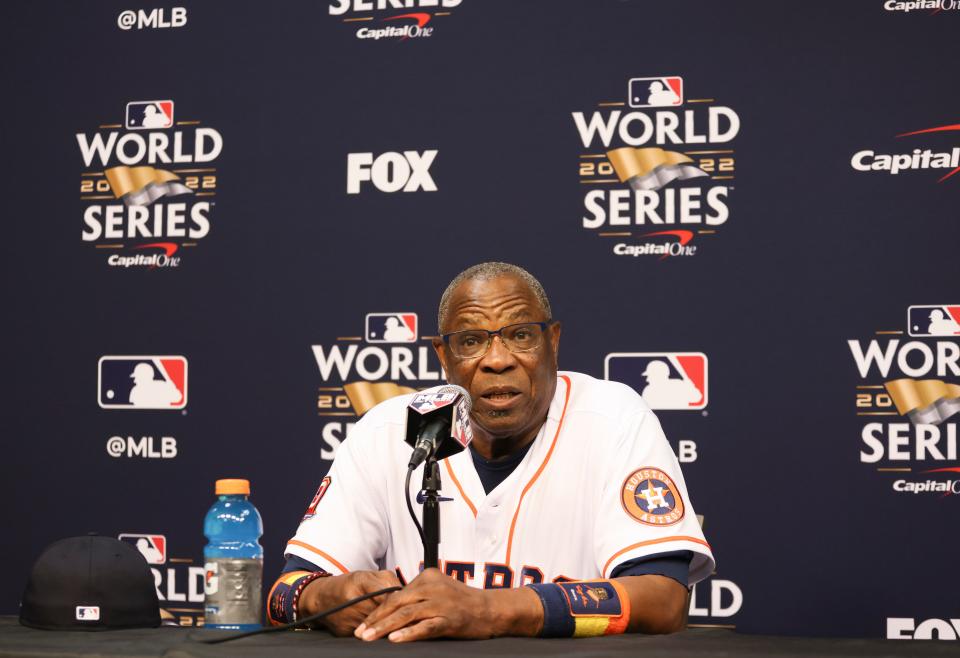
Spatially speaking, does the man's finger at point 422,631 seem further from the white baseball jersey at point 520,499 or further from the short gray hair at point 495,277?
the short gray hair at point 495,277

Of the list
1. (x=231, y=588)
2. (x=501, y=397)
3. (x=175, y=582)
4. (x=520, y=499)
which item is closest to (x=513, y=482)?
(x=520, y=499)

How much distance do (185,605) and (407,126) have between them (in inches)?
61.5

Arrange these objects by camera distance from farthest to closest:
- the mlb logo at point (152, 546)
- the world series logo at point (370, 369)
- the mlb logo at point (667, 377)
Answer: the mlb logo at point (152, 546) → the world series logo at point (370, 369) → the mlb logo at point (667, 377)

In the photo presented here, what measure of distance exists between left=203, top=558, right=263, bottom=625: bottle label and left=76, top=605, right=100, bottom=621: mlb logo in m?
0.16

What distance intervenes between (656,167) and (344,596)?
1.81 m

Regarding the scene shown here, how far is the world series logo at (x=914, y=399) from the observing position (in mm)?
2889

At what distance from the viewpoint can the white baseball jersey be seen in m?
2.00

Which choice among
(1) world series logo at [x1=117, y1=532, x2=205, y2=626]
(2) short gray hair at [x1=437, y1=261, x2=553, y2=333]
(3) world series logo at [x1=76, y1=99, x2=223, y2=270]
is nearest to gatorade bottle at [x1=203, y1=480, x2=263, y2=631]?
(2) short gray hair at [x1=437, y1=261, x2=553, y2=333]

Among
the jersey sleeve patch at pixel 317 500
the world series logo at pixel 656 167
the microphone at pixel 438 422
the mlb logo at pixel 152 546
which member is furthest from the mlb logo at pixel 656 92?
the mlb logo at pixel 152 546

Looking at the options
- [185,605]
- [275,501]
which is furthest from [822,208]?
[185,605]

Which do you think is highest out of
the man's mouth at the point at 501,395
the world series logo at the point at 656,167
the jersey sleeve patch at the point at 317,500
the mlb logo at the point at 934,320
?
the world series logo at the point at 656,167

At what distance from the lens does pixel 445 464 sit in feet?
7.11

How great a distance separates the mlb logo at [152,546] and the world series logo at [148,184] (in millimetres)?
820

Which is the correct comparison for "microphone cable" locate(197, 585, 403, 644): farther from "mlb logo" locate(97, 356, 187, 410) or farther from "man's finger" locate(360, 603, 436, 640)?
"mlb logo" locate(97, 356, 187, 410)
